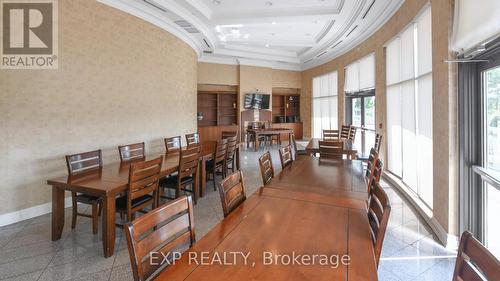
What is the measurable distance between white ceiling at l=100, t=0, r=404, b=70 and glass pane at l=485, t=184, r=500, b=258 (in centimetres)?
353

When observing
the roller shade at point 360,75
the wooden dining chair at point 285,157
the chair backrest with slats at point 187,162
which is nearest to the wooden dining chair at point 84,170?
the chair backrest with slats at point 187,162

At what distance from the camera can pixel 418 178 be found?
3.75m

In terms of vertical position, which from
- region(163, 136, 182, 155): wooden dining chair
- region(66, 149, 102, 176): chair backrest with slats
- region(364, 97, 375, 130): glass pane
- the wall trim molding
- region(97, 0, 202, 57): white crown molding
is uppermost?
region(97, 0, 202, 57): white crown molding

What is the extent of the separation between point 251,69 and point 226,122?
2425 mm

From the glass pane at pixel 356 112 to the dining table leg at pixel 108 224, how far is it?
6.85 m

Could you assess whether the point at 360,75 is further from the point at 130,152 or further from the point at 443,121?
the point at 130,152

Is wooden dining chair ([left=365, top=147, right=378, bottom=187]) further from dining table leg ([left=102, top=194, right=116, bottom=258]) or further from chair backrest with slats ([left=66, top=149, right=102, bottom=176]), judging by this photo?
chair backrest with slats ([left=66, top=149, right=102, bottom=176])

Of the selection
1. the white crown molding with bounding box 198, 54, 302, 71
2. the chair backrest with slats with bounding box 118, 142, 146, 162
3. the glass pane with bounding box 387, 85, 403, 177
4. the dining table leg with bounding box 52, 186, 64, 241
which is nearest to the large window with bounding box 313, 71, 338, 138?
the white crown molding with bounding box 198, 54, 302, 71

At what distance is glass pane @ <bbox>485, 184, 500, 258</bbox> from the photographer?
88.0 inches

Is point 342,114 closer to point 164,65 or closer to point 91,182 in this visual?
point 164,65

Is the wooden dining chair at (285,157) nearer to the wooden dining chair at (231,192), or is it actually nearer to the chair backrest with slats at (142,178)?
the wooden dining chair at (231,192)

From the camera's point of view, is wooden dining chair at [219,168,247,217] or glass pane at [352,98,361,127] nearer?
wooden dining chair at [219,168,247,217]

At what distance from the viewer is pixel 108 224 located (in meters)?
2.34

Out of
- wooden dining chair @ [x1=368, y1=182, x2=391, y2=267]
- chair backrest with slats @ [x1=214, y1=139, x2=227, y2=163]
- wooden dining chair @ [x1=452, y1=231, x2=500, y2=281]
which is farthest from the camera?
chair backrest with slats @ [x1=214, y1=139, x2=227, y2=163]
